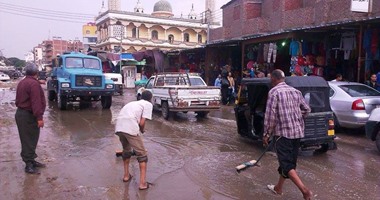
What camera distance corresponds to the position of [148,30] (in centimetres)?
5700

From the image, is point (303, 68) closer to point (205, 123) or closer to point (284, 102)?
point (205, 123)

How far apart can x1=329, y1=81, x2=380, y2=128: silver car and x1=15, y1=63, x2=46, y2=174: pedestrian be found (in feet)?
24.8

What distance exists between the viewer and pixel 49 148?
794cm

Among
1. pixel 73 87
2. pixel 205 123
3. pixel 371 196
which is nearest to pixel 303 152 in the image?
pixel 371 196

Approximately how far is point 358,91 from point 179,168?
6.15m

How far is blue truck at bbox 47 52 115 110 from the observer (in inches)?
575

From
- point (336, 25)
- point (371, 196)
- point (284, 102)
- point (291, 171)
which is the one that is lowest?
point (371, 196)

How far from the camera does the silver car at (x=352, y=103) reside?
30.4ft

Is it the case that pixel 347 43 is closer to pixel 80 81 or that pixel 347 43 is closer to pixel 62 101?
pixel 80 81

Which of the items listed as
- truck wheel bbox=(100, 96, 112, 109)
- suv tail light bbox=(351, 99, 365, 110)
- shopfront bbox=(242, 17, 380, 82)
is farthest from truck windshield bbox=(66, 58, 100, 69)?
suv tail light bbox=(351, 99, 365, 110)

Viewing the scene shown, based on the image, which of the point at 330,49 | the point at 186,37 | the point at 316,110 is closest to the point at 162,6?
the point at 186,37

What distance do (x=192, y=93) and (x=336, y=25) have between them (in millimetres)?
5550

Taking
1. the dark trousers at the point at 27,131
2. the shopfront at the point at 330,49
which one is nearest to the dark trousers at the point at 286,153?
the dark trousers at the point at 27,131

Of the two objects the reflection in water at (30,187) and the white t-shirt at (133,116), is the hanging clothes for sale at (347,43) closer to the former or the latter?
the white t-shirt at (133,116)
